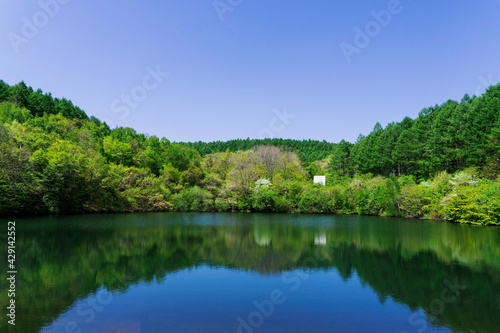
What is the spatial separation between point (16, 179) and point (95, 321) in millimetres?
36056

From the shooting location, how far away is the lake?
8.38 m

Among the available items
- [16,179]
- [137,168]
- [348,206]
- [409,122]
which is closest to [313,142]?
[409,122]

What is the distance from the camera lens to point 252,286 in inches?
464

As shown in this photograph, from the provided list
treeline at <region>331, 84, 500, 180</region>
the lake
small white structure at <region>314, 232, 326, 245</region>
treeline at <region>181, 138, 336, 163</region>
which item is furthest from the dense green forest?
treeline at <region>181, 138, 336, 163</region>

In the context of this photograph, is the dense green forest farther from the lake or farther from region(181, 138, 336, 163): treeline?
region(181, 138, 336, 163): treeline

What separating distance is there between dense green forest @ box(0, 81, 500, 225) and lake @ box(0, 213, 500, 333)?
68.2 ft

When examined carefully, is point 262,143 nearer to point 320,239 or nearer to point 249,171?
point 249,171

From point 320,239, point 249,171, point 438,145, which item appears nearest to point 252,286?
point 320,239

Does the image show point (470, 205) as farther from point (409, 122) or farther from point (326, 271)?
point (409, 122)

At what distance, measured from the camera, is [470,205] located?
34.5 m

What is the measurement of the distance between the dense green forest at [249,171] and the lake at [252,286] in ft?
68.2

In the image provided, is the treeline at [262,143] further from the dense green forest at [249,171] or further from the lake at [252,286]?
the lake at [252,286]

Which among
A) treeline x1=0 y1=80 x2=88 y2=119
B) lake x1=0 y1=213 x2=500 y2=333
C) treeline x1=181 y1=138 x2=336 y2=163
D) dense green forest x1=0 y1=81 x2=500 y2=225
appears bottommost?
lake x1=0 y1=213 x2=500 y2=333

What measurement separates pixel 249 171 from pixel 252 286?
47.9 meters
